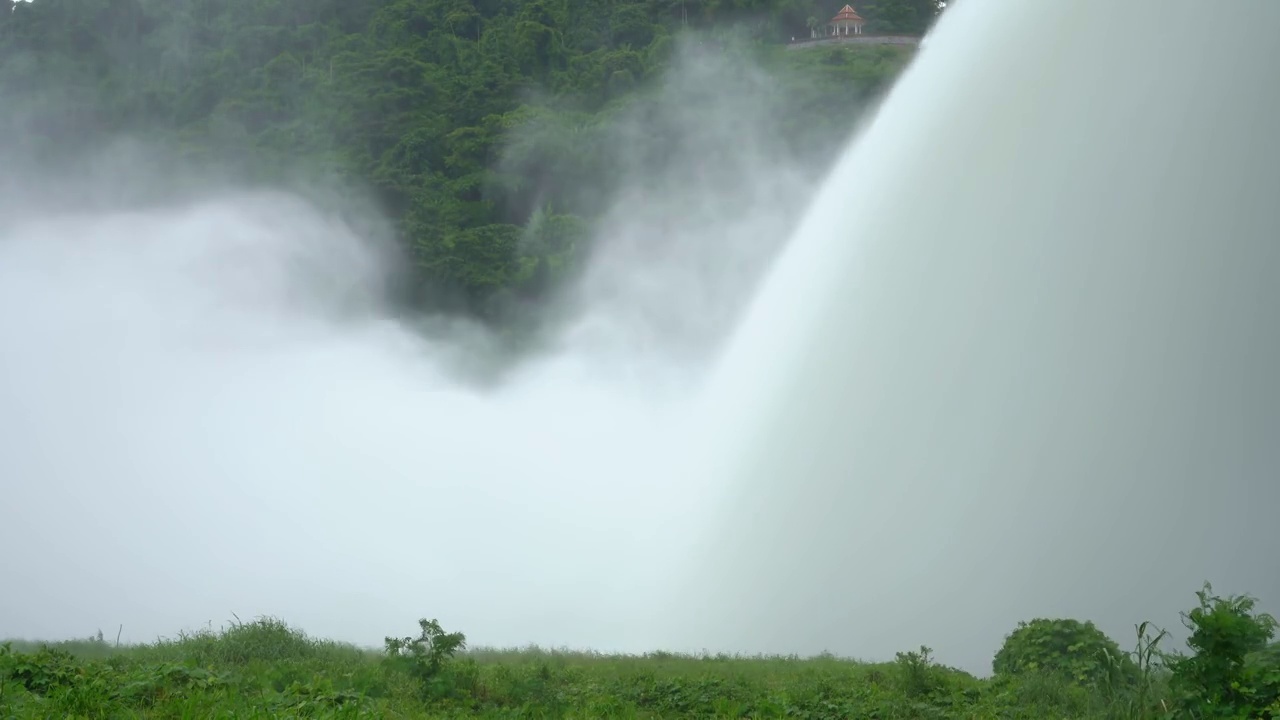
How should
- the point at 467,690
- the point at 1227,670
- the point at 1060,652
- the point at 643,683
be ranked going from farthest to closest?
the point at 1060,652, the point at 643,683, the point at 467,690, the point at 1227,670

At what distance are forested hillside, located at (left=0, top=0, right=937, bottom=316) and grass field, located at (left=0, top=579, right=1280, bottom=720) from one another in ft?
62.9

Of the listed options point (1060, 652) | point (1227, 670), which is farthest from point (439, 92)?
point (1227, 670)

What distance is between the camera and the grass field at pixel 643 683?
588cm

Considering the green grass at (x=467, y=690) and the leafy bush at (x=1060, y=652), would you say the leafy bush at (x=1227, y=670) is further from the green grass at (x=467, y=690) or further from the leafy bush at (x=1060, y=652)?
the leafy bush at (x=1060, y=652)

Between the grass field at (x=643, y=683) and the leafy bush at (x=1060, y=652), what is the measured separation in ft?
0.04

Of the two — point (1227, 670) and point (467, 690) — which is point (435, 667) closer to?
point (467, 690)

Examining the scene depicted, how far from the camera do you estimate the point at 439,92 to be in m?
31.9

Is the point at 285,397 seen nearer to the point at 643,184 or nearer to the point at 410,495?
the point at 410,495

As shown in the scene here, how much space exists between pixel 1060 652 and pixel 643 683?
2732 mm

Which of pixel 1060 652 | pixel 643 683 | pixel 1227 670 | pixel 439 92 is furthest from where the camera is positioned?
pixel 439 92

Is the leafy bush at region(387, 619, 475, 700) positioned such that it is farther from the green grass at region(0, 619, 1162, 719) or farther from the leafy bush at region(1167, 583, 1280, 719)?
the leafy bush at region(1167, 583, 1280, 719)

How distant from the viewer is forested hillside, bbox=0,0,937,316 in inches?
1130

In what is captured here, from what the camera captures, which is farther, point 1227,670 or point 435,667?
point 435,667

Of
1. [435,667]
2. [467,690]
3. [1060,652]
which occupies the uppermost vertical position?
[1060,652]
